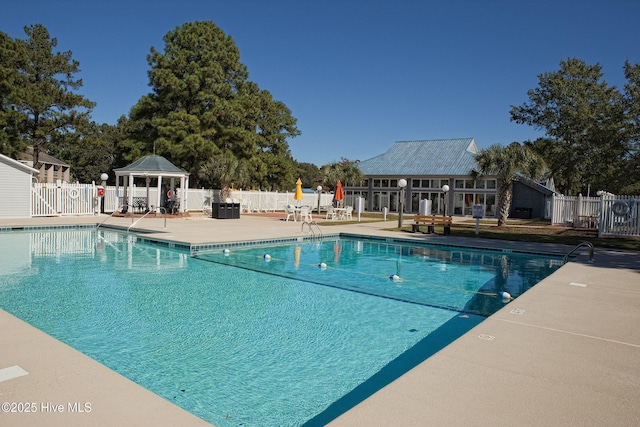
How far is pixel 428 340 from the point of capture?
580 cm

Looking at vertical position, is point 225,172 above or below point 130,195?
above

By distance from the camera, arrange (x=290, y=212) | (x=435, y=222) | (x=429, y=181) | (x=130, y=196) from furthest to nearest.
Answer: (x=429, y=181)
(x=290, y=212)
(x=130, y=196)
(x=435, y=222)

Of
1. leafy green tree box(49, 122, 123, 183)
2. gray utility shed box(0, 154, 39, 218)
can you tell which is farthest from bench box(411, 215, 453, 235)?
leafy green tree box(49, 122, 123, 183)

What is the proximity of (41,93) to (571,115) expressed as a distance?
39.7m

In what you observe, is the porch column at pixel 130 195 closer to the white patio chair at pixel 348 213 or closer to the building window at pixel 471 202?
the white patio chair at pixel 348 213

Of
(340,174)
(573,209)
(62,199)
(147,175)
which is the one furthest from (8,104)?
(573,209)

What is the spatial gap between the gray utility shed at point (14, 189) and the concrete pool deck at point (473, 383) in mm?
18836

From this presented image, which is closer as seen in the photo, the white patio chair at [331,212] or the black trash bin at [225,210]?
the black trash bin at [225,210]

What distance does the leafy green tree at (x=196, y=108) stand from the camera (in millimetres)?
31562

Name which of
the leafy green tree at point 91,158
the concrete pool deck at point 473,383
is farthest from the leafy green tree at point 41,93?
the concrete pool deck at point 473,383

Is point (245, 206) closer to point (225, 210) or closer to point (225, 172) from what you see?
point (225, 172)

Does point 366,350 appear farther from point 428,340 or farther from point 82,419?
point 82,419

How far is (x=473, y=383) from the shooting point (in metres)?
3.32

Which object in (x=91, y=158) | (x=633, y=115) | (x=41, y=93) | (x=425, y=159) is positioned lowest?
(x=425, y=159)
